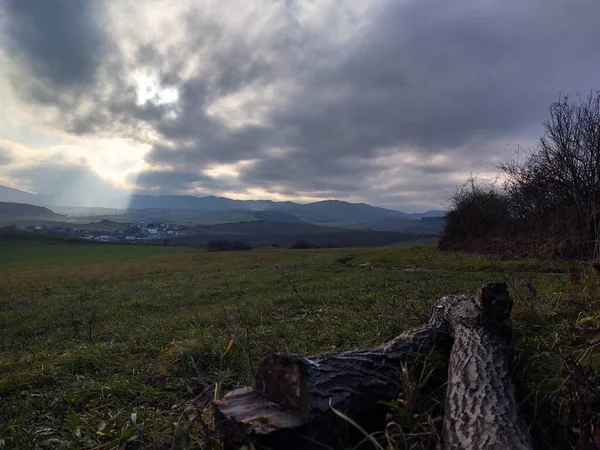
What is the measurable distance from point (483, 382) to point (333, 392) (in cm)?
92

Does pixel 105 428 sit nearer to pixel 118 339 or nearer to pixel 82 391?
pixel 82 391

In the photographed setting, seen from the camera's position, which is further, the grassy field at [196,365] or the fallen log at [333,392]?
the grassy field at [196,365]

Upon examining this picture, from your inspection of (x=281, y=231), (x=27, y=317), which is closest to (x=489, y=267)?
(x=27, y=317)

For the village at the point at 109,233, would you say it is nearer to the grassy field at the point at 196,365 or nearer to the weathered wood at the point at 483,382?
the grassy field at the point at 196,365

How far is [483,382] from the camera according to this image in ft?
7.93

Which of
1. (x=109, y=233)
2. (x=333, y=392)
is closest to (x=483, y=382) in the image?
(x=333, y=392)

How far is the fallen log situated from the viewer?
2080 mm

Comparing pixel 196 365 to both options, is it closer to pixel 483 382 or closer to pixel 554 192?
pixel 483 382

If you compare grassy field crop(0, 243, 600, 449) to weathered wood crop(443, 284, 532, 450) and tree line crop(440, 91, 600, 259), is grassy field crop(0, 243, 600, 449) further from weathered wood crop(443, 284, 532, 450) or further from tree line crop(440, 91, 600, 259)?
tree line crop(440, 91, 600, 259)

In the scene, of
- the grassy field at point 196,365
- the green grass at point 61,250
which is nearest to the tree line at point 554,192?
→ the grassy field at point 196,365

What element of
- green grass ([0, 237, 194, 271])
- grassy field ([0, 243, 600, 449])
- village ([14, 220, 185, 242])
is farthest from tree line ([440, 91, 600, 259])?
village ([14, 220, 185, 242])

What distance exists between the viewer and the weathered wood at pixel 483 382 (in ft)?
6.48

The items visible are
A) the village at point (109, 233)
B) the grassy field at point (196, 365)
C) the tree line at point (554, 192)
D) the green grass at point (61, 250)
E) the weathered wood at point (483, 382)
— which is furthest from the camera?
the village at point (109, 233)

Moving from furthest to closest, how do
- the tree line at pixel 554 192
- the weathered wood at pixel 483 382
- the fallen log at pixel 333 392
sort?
the tree line at pixel 554 192
the fallen log at pixel 333 392
the weathered wood at pixel 483 382
